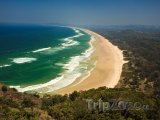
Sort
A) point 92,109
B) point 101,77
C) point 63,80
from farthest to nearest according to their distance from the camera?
1. point 101,77
2. point 63,80
3. point 92,109

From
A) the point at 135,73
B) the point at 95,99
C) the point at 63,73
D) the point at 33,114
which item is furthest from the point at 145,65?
the point at 33,114

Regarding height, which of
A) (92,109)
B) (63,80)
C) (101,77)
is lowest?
(101,77)

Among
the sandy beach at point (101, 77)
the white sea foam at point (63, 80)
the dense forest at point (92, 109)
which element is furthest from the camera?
the sandy beach at point (101, 77)

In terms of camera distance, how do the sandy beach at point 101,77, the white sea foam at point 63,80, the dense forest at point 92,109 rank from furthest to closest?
the sandy beach at point 101,77
the white sea foam at point 63,80
the dense forest at point 92,109

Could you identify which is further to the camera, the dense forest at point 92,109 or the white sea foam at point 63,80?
the white sea foam at point 63,80

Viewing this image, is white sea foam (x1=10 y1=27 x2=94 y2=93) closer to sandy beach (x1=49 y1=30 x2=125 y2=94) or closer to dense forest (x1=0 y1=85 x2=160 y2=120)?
sandy beach (x1=49 y1=30 x2=125 y2=94)

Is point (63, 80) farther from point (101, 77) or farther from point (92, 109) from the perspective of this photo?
point (92, 109)

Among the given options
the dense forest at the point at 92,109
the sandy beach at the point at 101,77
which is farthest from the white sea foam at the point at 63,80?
the dense forest at the point at 92,109

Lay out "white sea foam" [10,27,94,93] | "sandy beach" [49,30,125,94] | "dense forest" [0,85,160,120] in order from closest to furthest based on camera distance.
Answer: "dense forest" [0,85,160,120] < "white sea foam" [10,27,94,93] < "sandy beach" [49,30,125,94]

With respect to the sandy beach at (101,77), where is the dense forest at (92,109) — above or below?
above

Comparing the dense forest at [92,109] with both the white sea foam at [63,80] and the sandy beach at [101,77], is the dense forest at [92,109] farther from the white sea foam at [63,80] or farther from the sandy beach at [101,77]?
the sandy beach at [101,77]

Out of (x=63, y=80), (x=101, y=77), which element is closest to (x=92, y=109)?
(x=63, y=80)

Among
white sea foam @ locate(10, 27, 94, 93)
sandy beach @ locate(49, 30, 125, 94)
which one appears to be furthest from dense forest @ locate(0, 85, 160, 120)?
sandy beach @ locate(49, 30, 125, 94)
